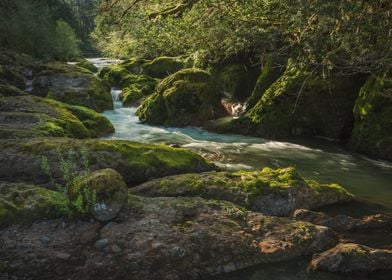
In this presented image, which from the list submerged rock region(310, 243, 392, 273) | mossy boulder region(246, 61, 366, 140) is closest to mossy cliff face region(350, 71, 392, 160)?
mossy boulder region(246, 61, 366, 140)

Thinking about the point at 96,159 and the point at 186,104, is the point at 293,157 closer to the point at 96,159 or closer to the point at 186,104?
the point at 96,159

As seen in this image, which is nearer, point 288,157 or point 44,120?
point 44,120

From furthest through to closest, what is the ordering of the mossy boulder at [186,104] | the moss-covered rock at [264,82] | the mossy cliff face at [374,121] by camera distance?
the mossy boulder at [186,104], the moss-covered rock at [264,82], the mossy cliff face at [374,121]

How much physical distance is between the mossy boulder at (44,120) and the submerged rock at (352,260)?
8191mm

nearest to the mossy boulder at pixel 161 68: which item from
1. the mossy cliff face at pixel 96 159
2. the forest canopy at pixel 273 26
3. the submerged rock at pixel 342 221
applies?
the forest canopy at pixel 273 26

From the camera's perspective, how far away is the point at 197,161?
10664mm

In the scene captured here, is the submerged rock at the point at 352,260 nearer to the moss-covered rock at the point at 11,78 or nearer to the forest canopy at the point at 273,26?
the forest canopy at the point at 273,26

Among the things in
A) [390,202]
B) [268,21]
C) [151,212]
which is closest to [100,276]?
[151,212]

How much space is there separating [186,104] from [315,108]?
6205mm

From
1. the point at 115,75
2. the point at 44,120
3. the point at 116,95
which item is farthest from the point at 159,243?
the point at 115,75

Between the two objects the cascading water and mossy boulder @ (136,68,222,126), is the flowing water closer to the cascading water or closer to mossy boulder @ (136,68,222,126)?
the cascading water

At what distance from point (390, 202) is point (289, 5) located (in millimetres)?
4860

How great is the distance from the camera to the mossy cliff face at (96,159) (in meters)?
9.12

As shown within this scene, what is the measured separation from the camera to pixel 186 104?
2055 cm
